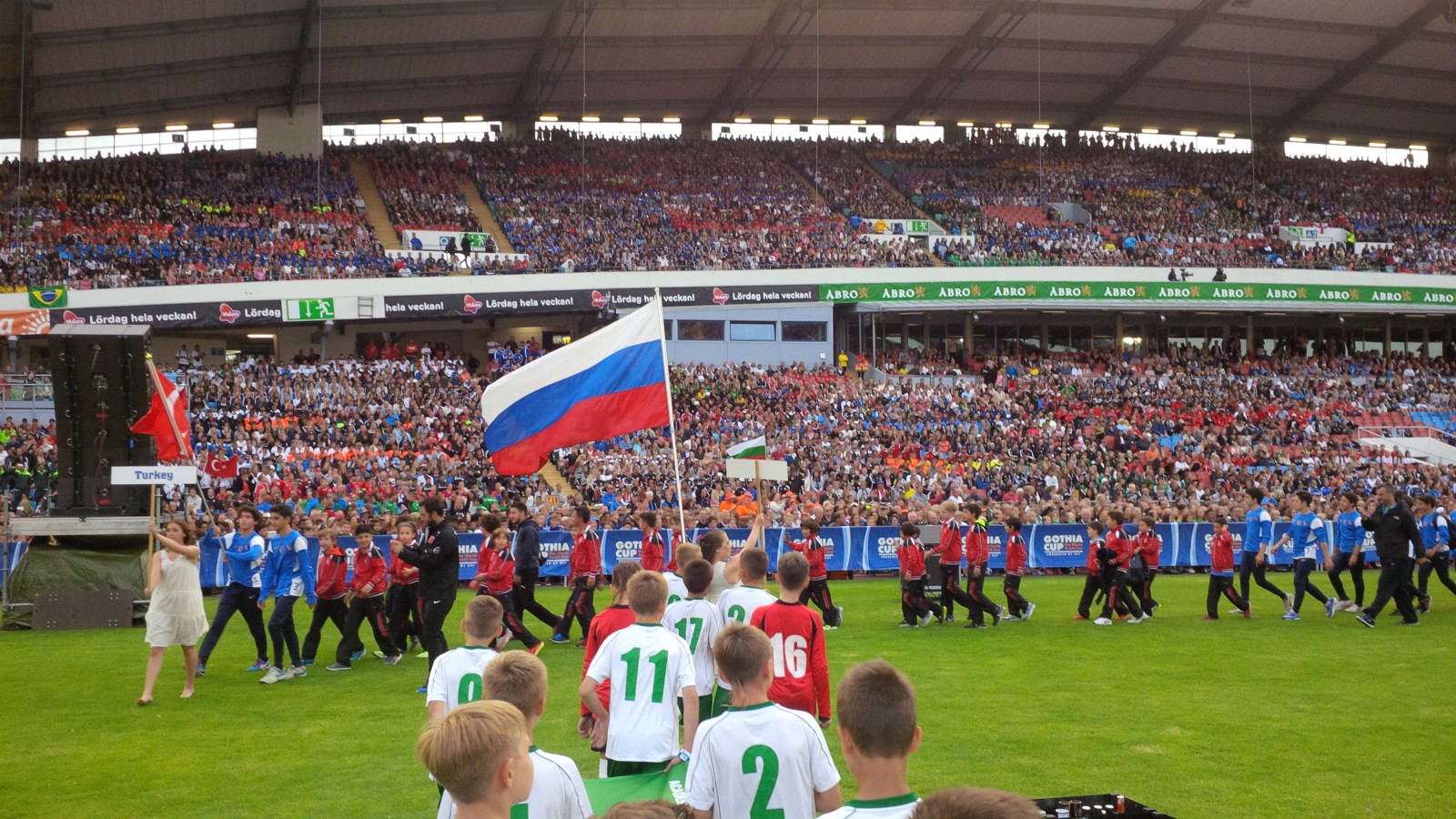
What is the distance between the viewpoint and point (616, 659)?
253 inches

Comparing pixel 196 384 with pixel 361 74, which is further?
pixel 361 74

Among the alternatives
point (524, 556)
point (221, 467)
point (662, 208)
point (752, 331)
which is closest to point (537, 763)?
point (524, 556)

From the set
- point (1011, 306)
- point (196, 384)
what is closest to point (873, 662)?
point (196, 384)

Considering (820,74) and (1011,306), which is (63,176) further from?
(1011,306)

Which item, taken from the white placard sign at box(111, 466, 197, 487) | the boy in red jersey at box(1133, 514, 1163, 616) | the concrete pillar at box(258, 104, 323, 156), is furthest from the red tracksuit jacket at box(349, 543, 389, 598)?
the concrete pillar at box(258, 104, 323, 156)

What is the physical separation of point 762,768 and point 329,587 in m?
10.1

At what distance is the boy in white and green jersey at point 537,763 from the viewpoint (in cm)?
436

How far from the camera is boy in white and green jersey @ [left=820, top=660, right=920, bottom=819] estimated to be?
12.2 ft

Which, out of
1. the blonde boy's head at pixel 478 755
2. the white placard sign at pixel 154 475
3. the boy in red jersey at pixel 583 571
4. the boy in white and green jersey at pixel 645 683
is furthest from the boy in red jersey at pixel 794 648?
the white placard sign at pixel 154 475

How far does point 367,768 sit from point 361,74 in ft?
145

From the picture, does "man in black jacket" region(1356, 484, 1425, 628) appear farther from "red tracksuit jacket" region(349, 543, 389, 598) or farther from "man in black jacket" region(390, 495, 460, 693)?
"red tracksuit jacket" region(349, 543, 389, 598)

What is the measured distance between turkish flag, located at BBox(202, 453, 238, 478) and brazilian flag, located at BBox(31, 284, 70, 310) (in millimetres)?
13536

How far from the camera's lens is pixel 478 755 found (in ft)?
11.1

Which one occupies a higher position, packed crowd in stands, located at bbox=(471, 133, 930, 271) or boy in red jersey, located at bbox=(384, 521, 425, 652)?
packed crowd in stands, located at bbox=(471, 133, 930, 271)
